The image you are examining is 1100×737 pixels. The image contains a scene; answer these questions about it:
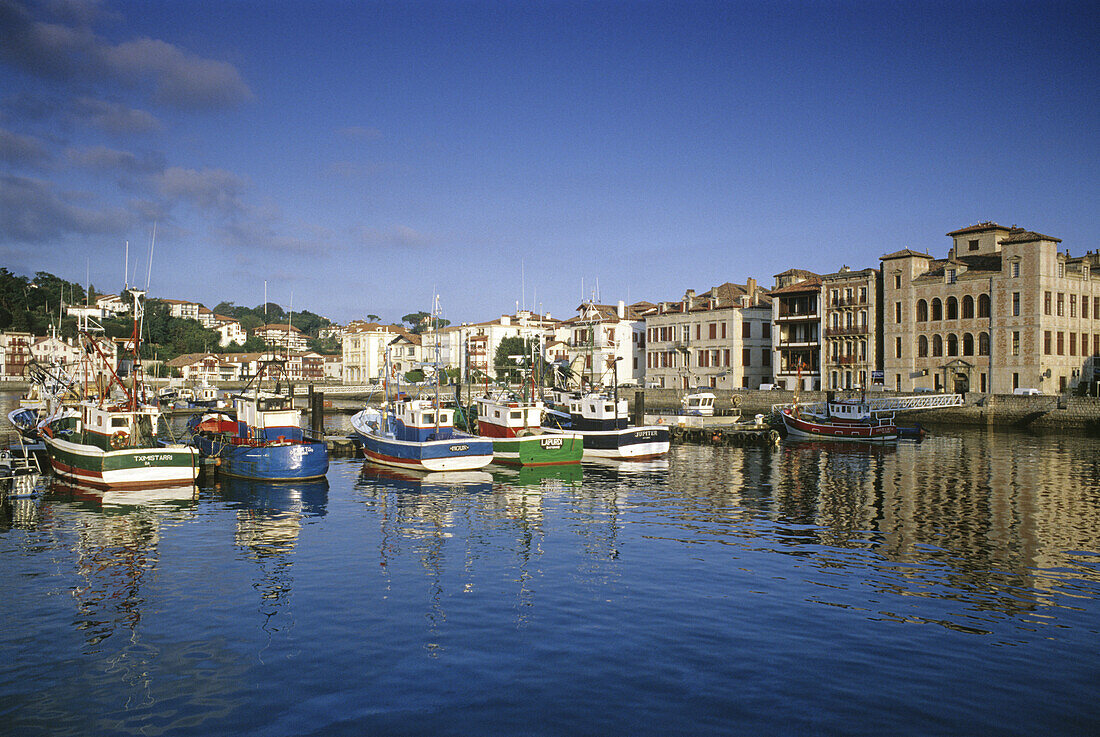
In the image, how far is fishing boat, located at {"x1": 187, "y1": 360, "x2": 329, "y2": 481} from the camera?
117ft

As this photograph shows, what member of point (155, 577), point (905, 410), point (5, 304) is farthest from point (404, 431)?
point (5, 304)

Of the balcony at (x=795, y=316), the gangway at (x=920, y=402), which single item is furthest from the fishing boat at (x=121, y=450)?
the balcony at (x=795, y=316)

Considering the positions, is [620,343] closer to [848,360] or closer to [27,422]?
[848,360]

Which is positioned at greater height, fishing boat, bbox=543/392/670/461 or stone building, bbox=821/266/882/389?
stone building, bbox=821/266/882/389

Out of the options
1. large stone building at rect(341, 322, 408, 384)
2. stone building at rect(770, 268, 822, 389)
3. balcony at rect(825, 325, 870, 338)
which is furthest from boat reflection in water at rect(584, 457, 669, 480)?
large stone building at rect(341, 322, 408, 384)

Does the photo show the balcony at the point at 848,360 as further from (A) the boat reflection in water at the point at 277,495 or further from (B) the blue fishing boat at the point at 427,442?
(A) the boat reflection in water at the point at 277,495

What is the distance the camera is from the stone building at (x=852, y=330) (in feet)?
265

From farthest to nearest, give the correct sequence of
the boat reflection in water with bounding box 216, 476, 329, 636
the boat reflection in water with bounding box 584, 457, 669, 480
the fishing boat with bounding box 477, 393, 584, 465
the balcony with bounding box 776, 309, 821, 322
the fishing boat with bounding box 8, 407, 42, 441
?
the balcony with bounding box 776, 309, 821, 322, the fishing boat with bounding box 8, 407, 42, 441, the fishing boat with bounding box 477, 393, 584, 465, the boat reflection in water with bounding box 584, 457, 669, 480, the boat reflection in water with bounding box 216, 476, 329, 636

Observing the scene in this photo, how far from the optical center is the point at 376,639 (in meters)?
14.5

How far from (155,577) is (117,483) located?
600 inches

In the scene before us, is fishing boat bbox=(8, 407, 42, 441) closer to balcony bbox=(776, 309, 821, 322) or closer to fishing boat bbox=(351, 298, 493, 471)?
fishing boat bbox=(351, 298, 493, 471)

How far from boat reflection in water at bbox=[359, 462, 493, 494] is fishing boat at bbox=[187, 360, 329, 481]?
274cm

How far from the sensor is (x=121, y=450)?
3191cm

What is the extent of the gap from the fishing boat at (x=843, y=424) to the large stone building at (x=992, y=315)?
14607 mm
